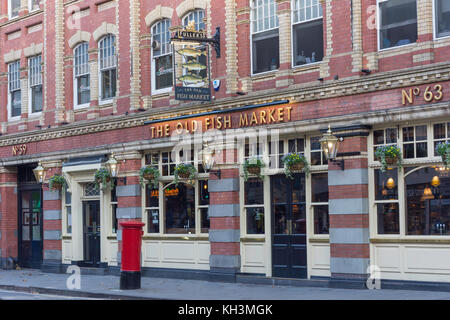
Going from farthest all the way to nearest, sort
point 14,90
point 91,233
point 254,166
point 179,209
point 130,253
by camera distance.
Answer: point 14,90
point 91,233
point 179,209
point 254,166
point 130,253

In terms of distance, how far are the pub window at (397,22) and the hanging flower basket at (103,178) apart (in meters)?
9.90

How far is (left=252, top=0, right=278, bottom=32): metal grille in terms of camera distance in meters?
19.7

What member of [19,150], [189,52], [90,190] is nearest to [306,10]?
[189,52]

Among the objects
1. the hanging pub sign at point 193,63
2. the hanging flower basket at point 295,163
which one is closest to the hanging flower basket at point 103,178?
the hanging pub sign at point 193,63

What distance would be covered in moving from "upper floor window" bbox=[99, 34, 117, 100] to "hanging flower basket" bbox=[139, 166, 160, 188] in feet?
10.3

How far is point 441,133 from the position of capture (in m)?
16.2

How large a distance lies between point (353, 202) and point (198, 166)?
553cm

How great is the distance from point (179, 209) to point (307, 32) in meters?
6.34

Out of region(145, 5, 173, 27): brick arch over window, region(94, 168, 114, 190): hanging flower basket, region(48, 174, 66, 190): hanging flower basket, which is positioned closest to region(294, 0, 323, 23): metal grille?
region(145, 5, 173, 27): brick arch over window

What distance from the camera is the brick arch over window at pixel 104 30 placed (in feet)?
79.2

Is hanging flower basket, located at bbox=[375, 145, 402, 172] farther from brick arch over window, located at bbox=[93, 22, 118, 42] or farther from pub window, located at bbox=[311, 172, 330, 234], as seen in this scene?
brick arch over window, located at bbox=[93, 22, 118, 42]

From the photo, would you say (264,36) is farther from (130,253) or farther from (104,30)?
(104,30)

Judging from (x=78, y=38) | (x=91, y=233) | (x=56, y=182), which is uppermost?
(x=78, y=38)
